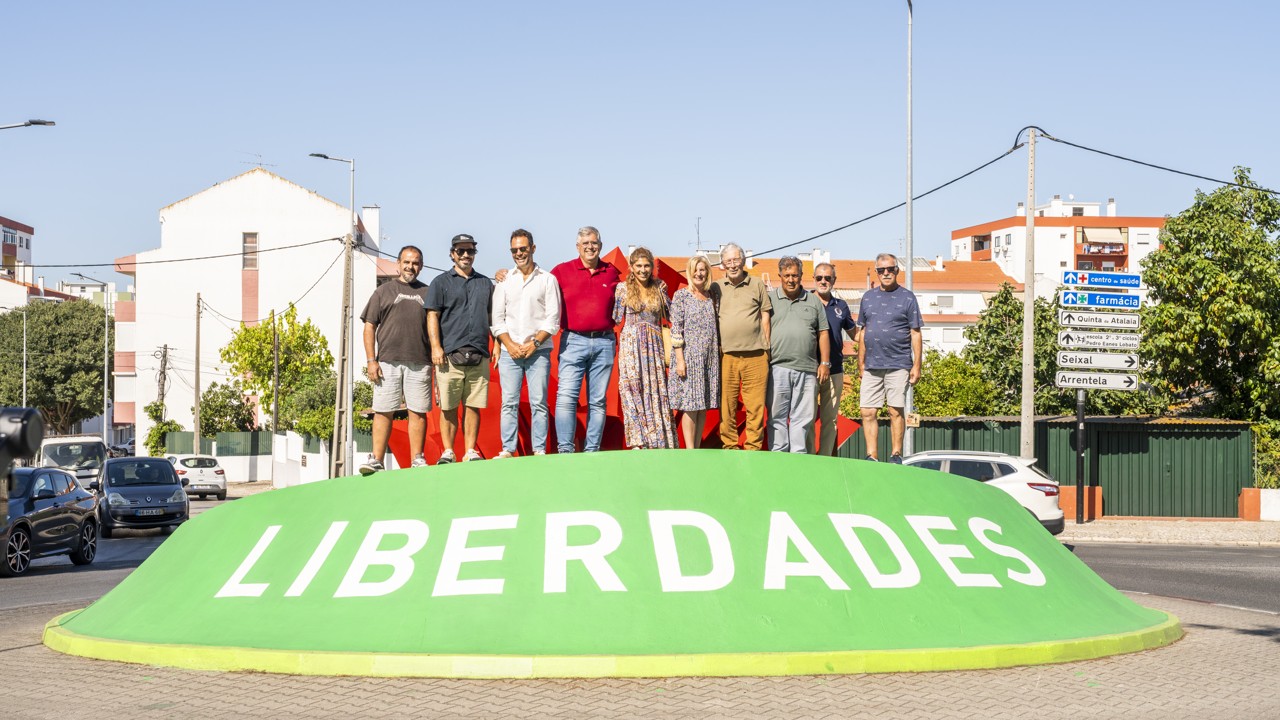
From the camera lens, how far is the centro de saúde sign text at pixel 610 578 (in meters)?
8.20

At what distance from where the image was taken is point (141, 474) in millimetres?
26016

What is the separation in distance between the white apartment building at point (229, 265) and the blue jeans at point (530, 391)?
57.2 metres

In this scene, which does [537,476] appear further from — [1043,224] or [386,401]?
[1043,224]

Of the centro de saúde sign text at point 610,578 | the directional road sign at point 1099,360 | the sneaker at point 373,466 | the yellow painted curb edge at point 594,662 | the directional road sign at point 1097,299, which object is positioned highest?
the directional road sign at point 1097,299

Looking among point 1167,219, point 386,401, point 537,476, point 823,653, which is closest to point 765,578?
point 823,653

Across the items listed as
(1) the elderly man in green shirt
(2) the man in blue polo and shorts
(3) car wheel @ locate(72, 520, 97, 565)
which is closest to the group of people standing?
(1) the elderly man in green shirt

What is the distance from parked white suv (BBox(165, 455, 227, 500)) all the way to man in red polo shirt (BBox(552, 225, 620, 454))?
33.5 metres

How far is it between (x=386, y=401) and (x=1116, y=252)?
110 m

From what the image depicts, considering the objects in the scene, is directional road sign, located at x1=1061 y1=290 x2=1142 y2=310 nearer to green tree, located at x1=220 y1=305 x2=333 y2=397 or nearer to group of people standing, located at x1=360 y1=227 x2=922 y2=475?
group of people standing, located at x1=360 y1=227 x2=922 y2=475

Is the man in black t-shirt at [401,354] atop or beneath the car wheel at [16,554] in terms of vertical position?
atop

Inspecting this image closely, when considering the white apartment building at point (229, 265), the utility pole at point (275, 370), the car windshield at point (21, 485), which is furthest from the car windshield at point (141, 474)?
the white apartment building at point (229, 265)

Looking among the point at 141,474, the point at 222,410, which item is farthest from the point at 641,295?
the point at 222,410

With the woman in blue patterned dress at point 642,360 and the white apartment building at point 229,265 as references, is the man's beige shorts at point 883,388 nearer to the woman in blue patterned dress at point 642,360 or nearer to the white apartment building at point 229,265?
the woman in blue patterned dress at point 642,360

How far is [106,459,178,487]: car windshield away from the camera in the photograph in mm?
25688
